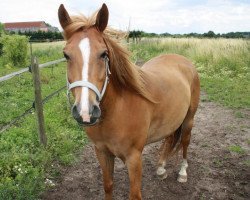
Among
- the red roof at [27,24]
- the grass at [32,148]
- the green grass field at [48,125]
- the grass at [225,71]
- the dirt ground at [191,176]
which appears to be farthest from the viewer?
the red roof at [27,24]

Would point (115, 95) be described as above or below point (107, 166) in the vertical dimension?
above

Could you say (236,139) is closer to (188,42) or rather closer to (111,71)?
(111,71)

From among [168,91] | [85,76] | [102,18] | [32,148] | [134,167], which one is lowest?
[32,148]

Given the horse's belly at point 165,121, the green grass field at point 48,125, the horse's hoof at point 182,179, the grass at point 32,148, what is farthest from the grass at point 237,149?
the grass at point 32,148

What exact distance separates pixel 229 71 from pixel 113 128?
996 centimetres

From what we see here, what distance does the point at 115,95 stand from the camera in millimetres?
2631

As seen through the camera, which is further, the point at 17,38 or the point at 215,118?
the point at 17,38

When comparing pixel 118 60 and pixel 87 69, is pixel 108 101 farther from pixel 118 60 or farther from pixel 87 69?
pixel 87 69

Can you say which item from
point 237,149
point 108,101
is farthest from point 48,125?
point 237,149

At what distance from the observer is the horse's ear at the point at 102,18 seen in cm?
228

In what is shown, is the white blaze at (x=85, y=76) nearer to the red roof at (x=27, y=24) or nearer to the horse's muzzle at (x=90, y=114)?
the horse's muzzle at (x=90, y=114)

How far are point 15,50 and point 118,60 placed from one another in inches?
508

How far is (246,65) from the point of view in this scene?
39.8 feet

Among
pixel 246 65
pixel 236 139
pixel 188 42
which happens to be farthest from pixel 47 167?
pixel 188 42
